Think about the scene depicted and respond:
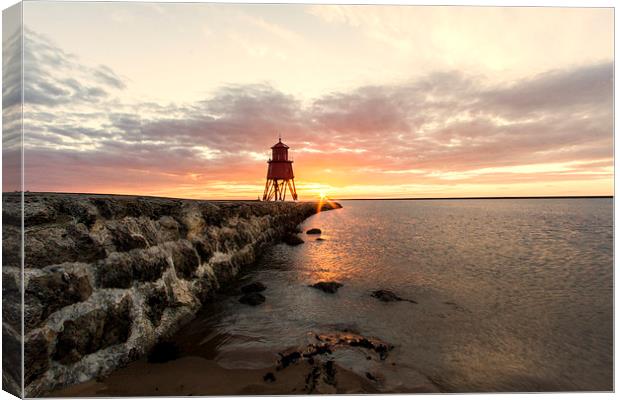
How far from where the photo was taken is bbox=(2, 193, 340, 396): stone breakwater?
12.2 ft

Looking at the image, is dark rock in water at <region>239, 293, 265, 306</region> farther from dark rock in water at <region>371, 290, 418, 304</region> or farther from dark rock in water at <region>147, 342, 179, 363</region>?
dark rock in water at <region>371, 290, 418, 304</region>

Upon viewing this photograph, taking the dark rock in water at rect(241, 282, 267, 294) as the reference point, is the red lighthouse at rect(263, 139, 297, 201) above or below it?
above

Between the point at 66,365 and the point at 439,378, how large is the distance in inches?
216

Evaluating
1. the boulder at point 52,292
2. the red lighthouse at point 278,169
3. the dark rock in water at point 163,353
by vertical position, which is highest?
the red lighthouse at point 278,169

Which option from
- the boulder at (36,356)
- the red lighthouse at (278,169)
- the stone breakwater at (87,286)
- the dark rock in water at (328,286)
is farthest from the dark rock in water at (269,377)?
the red lighthouse at (278,169)

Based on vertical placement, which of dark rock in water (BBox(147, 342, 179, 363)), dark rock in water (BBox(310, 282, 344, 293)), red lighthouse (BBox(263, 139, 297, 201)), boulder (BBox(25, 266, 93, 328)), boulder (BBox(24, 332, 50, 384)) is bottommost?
dark rock in water (BBox(310, 282, 344, 293))

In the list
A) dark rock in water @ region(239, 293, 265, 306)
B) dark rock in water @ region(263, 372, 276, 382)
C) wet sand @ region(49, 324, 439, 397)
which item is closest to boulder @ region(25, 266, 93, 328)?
wet sand @ region(49, 324, 439, 397)

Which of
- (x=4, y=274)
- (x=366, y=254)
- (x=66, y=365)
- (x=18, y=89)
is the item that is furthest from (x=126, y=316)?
(x=366, y=254)

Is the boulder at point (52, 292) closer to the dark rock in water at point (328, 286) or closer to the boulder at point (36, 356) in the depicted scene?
the boulder at point (36, 356)

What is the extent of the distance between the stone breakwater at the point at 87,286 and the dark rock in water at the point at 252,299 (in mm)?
1274

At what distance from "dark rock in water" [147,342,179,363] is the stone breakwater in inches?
5.8

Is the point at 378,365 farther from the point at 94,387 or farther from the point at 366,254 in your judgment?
the point at 366,254

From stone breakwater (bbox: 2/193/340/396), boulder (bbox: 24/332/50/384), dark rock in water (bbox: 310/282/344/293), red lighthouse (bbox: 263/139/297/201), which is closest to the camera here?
boulder (bbox: 24/332/50/384)

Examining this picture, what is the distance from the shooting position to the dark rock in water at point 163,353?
447 centimetres
